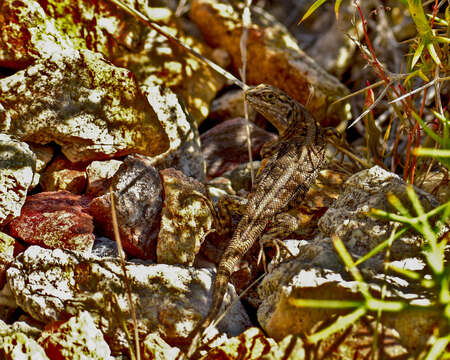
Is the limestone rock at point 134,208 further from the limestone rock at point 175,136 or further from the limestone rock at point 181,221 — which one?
the limestone rock at point 175,136

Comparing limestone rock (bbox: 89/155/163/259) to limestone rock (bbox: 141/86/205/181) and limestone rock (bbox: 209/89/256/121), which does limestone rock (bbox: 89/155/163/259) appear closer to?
limestone rock (bbox: 141/86/205/181)

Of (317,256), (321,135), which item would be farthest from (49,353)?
(321,135)

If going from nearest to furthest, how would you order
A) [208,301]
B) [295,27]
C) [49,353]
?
[49,353] → [208,301] → [295,27]

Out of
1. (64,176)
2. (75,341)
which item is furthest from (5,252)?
(75,341)

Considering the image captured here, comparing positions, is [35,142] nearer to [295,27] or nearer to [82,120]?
[82,120]

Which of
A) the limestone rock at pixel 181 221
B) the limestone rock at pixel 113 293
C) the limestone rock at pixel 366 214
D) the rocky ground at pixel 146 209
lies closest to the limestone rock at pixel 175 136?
the rocky ground at pixel 146 209
